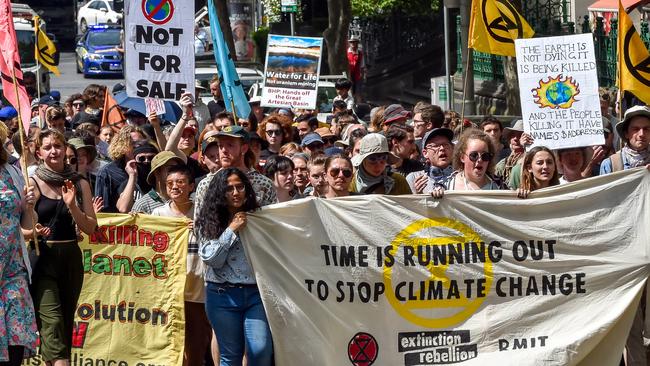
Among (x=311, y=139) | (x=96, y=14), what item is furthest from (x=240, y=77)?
(x=96, y=14)

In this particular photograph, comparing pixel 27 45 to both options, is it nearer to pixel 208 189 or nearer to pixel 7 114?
pixel 7 114

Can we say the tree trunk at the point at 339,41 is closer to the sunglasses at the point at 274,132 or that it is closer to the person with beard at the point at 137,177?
the sunglasses at the point at 274,132

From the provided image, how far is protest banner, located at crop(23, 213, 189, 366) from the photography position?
9297 mm

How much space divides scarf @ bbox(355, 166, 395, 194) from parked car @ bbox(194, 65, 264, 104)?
1078 cm

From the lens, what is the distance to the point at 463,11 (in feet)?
79.3

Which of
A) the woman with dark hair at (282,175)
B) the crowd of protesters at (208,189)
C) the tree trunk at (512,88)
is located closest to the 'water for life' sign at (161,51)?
the crowd of protesters at (208,189)

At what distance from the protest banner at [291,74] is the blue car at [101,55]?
23121mm

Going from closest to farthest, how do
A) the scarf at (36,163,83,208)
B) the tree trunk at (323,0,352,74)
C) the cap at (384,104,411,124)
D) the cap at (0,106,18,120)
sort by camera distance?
the scarf at (36,163,83,208)
the cap at (384,104,411,124)
the cap at (0,106,18,120)
the tree trunk at (323,0,352,74)

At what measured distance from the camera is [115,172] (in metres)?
10.5

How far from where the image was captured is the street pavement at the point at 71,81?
120 ft

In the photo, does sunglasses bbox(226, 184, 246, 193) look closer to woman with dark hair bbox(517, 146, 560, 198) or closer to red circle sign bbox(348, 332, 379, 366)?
red circle sign bbox(348, 332, 379, 366)

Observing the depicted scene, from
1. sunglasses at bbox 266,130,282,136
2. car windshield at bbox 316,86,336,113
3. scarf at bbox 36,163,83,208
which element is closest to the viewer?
scarf at bbox 36,163,83,208

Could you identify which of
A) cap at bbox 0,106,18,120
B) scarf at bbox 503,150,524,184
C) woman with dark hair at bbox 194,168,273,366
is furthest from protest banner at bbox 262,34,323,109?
woman with dark hair at bbox 194,168,273,366

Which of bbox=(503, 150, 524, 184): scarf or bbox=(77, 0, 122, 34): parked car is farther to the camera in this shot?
bbox=(77, 0, 122, 34): parked car
